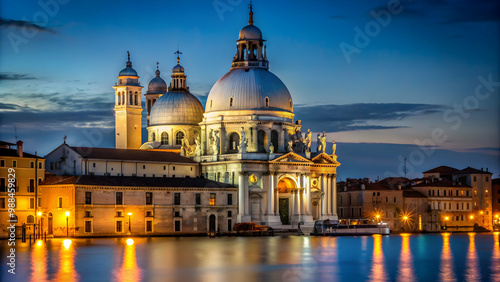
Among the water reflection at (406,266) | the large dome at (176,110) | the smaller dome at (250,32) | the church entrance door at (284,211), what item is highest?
the smaller dome at (250,32)

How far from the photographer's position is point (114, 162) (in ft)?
300

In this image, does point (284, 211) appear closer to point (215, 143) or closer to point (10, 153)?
point (215, 143)

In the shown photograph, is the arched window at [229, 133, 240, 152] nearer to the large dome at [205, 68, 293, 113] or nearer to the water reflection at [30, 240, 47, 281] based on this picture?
the large dome at [205, 68, 293, 113]

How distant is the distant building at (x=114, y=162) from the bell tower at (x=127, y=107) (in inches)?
507

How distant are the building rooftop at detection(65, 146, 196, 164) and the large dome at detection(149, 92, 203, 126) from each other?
8.74 m

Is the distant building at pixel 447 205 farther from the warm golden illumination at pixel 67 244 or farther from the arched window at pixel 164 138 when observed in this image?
the warm golden illumination at pixel 67 244

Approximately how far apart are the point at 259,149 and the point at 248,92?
18.2 feet

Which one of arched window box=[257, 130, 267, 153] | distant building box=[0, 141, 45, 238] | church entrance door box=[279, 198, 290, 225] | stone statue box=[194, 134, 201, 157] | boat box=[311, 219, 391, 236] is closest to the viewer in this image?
distant building box=[0, 141, 45, 238]

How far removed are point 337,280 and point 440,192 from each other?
72480 millimetres

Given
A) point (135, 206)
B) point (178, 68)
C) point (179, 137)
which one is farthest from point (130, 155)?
point (178, 68)

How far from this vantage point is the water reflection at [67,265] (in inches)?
1800

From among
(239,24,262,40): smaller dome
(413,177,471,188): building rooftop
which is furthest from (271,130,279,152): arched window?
(413,177,471,188): building rooftop

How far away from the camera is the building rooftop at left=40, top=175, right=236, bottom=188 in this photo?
81.8 m

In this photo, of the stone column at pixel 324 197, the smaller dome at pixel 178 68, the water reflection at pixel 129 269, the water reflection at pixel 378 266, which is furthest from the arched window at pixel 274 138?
the water reflection at pixel 129 269
